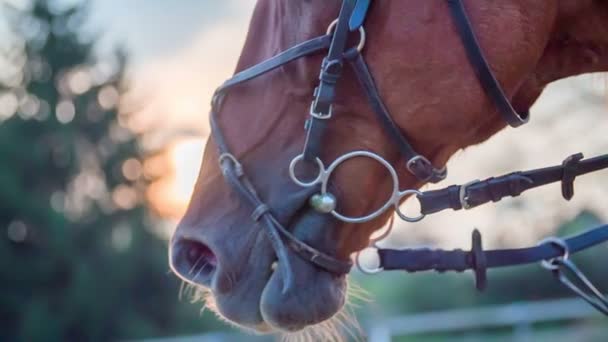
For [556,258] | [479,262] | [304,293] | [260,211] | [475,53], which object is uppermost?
[475,53]

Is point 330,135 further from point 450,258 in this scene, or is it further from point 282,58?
point 450,258

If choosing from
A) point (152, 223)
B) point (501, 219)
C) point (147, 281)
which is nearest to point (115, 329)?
point (147, 281)

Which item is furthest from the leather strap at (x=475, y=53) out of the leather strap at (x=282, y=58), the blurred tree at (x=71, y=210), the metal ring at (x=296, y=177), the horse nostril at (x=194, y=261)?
the blurred tree at (x=71, y=210)

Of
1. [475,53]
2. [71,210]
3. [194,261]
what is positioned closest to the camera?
[475,53]

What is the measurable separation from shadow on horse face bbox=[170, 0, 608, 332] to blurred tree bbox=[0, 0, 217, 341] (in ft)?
60.5

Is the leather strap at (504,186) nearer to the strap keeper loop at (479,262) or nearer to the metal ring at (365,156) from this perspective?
the metal ring at (365,156)

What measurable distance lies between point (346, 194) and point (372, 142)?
136 mm

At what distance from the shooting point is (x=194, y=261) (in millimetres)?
2096

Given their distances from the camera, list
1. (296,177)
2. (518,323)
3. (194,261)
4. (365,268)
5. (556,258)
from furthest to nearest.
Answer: (518,323) → (556,258) → (365,268) → (194,261) → (296,177)

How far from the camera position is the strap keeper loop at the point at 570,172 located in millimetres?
2025

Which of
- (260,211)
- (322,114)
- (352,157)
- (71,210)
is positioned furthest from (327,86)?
(71,210)

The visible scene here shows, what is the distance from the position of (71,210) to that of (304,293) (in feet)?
69.0

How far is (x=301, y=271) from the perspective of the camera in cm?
197

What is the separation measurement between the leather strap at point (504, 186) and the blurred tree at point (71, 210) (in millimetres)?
18560
